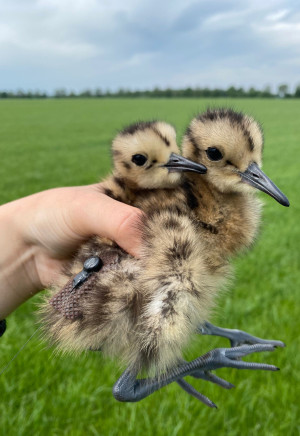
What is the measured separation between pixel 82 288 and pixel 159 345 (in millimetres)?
354

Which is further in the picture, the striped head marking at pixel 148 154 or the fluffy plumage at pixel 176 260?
the striped head marking at pixel 148 154

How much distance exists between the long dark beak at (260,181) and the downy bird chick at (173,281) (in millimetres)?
16

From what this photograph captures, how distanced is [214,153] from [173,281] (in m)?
0.63

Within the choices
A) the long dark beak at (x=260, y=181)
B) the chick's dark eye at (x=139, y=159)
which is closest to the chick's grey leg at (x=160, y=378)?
the long dark beak at (x=260, y=181)

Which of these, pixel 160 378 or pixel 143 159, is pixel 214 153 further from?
pixel 160 378

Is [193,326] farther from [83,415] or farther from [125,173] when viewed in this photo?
[83,415]

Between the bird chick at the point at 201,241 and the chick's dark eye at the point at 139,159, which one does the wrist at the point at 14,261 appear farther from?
the bird chick at the point at 201,241

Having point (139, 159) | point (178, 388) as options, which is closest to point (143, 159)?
point (139, 159)

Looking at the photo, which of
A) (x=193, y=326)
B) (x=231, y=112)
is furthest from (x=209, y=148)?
(x=193, y=326)

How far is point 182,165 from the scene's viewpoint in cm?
192

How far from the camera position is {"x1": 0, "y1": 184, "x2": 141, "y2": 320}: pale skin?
183cm

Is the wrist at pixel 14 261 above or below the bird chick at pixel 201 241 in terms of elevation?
below

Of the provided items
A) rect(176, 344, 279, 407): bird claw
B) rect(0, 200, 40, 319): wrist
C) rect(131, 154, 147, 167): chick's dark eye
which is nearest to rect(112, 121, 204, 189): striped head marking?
rect(131, 154, 147, 167): chick's dark eye

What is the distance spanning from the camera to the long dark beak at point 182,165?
6.11ft
